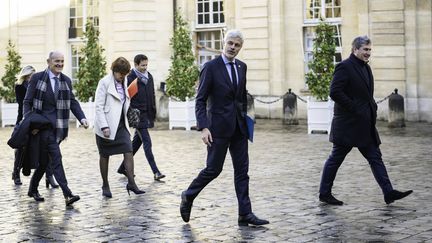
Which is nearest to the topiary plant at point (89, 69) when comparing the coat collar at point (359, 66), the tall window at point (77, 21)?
the tall window at point (77, 21)

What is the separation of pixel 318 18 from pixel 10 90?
33.6 feet

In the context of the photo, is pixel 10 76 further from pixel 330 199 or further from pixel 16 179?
pixel 330 199

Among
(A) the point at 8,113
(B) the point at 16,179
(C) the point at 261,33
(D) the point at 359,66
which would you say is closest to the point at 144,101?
(B) the point at 16,179

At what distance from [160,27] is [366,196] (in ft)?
62.4

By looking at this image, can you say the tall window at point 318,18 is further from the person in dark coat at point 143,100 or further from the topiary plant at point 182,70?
the person in dark coat at point 143,100

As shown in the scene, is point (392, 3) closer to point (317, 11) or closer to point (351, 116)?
point (317, 11)

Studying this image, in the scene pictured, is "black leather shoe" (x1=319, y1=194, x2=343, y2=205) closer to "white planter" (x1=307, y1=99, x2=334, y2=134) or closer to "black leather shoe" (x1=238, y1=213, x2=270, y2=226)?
"black leather shoe" (x1=238, y1=213, x2=270, y2=226)

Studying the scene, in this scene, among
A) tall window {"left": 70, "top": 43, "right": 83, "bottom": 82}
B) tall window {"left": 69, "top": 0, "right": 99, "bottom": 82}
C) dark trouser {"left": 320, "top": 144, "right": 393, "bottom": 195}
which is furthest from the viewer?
tall window {"left": 70, "top": 43, "right": 83, "bottom": 82}

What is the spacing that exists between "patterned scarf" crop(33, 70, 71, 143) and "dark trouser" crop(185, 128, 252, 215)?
8.54ft

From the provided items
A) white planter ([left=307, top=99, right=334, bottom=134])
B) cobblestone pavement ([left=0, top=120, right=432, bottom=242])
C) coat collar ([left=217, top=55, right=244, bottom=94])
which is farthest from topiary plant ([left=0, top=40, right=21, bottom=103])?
coat collar ([left=217, top=55, right=244, bottom=94])

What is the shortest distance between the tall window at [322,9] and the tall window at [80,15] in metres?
7.72

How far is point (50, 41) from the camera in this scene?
3047cm

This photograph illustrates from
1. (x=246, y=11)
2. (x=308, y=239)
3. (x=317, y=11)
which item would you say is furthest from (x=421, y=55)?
(x=308, y=239)

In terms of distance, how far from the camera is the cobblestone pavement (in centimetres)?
807
